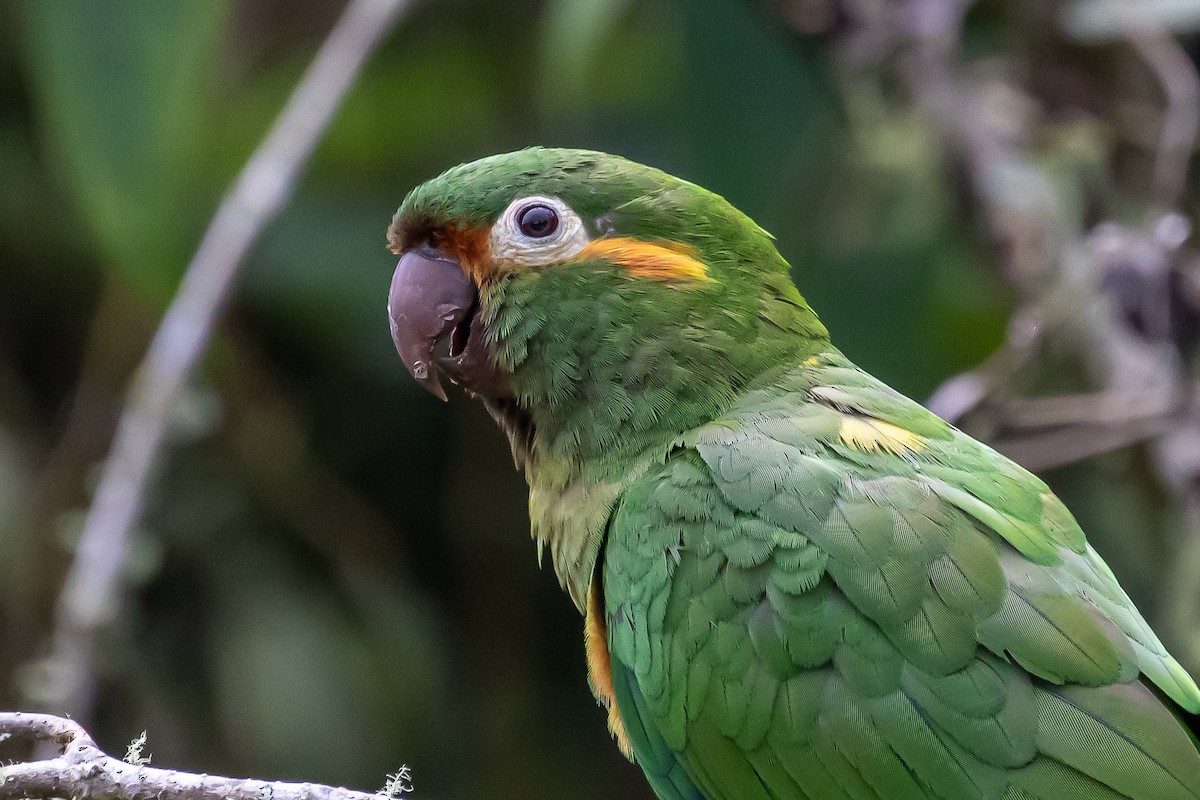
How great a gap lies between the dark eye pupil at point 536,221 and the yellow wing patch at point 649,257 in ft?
0.22

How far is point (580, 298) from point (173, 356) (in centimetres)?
97

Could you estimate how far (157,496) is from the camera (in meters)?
3.93

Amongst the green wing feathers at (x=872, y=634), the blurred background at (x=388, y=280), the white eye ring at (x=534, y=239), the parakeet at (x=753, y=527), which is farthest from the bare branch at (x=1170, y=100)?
the white eye ring at (x=534, y=239)

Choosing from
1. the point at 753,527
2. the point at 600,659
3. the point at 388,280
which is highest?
the point at 388,280

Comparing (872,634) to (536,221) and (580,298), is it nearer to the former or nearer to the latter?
(580,298)

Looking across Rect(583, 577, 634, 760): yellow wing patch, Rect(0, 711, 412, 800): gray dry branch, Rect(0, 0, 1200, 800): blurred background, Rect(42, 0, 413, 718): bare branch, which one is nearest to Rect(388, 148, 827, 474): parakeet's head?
Rect(583, 577, 634, 760): yellow wing patch

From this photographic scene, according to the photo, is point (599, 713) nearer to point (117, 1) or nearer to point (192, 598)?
point (192, 598)

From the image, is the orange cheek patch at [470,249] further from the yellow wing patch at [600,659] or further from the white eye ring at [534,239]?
the yellow wing patch at [600,659]

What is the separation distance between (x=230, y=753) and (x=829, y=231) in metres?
2.50

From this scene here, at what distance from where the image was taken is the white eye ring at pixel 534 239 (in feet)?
6.74

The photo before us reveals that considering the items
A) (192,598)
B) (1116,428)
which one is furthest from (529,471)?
(192,598)

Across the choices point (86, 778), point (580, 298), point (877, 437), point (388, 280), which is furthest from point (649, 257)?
point (388, 280)

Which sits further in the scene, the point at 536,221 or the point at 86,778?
the point at 536,221

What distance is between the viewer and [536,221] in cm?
205
